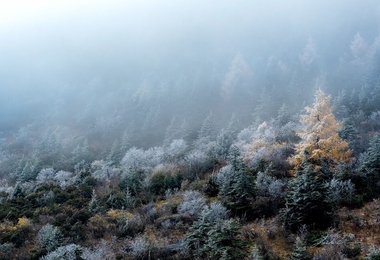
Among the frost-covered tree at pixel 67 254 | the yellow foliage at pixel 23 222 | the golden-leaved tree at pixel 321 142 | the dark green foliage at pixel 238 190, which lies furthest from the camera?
the golden-leaved tree at pixel 321 142

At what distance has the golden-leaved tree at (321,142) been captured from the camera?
69.4 ft

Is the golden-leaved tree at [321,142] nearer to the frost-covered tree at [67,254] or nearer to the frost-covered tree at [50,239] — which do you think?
the frost-covered tree at [67,254]

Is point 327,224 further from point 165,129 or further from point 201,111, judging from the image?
point 201,111

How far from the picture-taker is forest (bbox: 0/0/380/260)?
14.0 meters

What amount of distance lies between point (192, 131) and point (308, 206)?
3538 centimetres

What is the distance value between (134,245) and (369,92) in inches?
1846

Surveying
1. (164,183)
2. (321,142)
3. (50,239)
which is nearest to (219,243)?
(50,239)

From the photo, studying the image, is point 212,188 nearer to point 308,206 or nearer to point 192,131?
point 308,206

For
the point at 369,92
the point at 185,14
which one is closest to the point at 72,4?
the point at 185,14

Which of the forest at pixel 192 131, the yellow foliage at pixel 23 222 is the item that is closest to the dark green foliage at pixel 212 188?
the forest at pixel 192 131

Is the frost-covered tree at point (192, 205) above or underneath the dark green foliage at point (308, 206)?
underneath

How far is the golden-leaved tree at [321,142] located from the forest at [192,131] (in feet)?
Result: 0.33

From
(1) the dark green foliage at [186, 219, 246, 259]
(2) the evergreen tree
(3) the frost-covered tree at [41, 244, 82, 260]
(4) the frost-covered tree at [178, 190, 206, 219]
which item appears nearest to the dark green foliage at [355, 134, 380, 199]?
(2) the evergreen tree

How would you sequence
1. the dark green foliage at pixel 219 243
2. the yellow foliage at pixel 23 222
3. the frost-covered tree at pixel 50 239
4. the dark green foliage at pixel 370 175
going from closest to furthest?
the dark green foliage at pixel 219 243, the frost-covered tree at pixel 50 239, the dark green foliage at pixel 370 175, the yellow foliage at pixel 23 222
